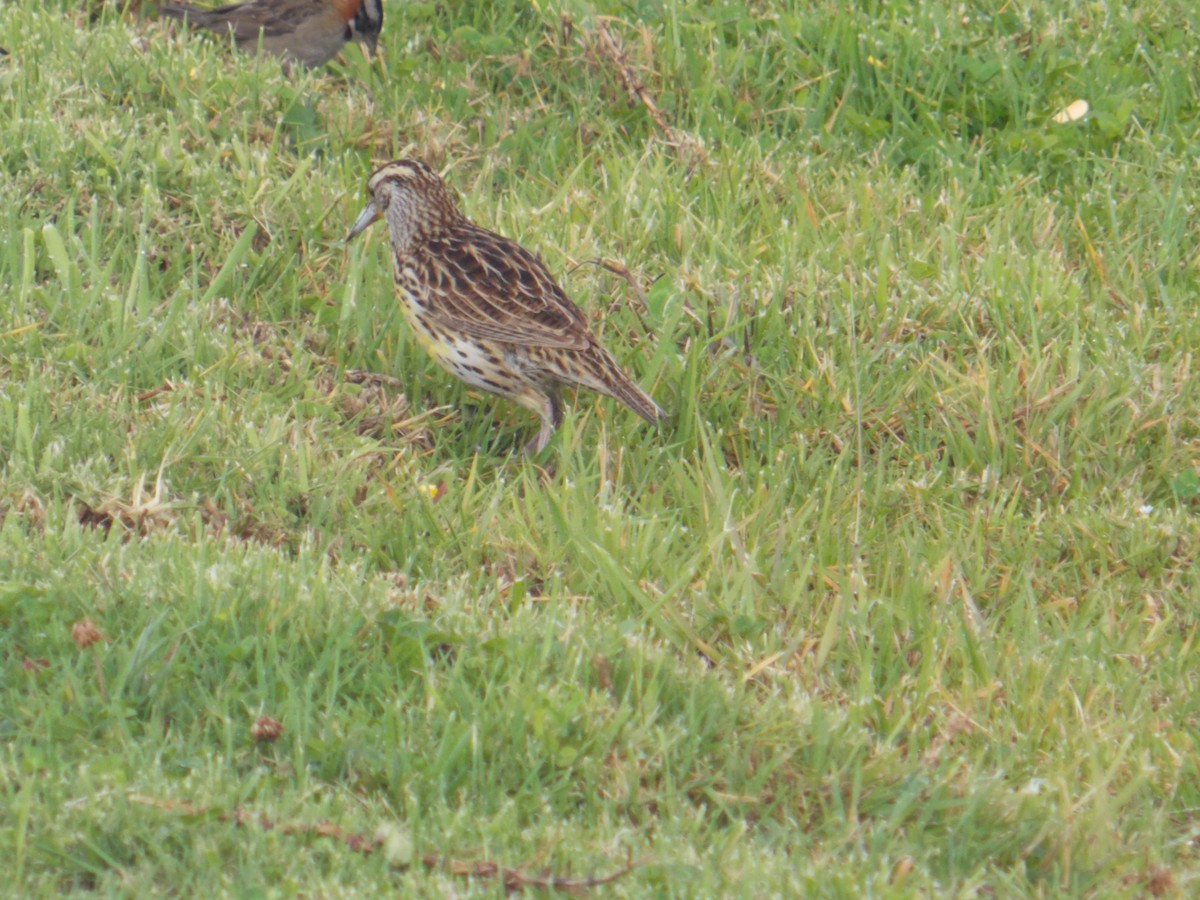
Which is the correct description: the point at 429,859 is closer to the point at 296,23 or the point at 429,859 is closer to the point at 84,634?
the point at 84,634

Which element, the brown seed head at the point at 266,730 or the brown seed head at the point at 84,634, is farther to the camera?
the brown seed head at the point at 84,634

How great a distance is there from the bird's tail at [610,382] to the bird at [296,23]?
129 inches

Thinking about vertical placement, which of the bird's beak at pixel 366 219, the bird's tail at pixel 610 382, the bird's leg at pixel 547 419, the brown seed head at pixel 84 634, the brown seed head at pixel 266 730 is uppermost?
the bird's beak at pixel 366 219

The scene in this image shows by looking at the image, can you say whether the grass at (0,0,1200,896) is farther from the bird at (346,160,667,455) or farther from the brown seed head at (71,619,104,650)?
the bird at (346,160,667,455)

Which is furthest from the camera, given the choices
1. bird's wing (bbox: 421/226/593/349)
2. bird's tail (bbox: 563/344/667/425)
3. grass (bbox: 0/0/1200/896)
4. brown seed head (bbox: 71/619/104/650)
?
bird's wing (bbox: 421/226/593/349)

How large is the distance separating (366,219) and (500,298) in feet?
3.32

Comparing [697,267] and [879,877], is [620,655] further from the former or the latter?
[697,267]

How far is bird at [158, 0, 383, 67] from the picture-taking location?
8641 millimetres

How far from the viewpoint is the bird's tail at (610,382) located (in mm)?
6023

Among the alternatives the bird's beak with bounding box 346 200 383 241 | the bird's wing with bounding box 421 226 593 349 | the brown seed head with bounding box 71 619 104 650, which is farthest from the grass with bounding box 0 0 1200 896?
the bird's wing with bounding box 421 226 593 349

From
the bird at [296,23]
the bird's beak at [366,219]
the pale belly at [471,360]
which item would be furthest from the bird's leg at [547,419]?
the bird at [296,23]

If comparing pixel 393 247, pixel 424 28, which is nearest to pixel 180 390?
pixel 393 247

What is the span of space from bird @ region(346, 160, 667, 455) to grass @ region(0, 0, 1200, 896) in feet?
0.69

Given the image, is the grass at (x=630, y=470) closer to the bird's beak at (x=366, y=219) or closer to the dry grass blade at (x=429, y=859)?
the dry grass blade at (x=429, y=859)
